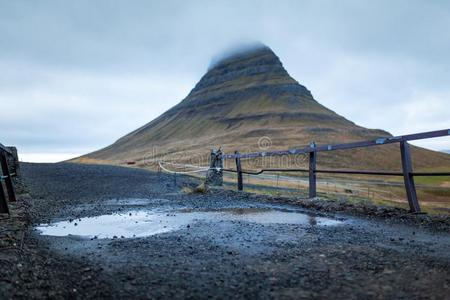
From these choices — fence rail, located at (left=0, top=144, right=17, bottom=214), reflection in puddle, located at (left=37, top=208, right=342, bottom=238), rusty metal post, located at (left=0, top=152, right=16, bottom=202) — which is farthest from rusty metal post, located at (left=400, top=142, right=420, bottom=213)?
rusty metal post, located at (left=0, top=152, right=16, bottom=202)

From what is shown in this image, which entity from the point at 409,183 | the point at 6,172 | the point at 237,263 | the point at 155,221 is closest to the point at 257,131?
the point at 409,183

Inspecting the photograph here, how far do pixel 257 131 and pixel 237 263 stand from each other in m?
120

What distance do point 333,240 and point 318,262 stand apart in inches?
51.3

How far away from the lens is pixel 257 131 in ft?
407

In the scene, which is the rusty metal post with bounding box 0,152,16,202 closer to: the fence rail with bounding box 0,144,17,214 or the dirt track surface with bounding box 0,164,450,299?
the fence rail with bounding box 0,144,17,214

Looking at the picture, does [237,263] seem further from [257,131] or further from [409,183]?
[257,131]

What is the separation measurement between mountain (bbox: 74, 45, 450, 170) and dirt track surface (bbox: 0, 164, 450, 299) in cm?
5991

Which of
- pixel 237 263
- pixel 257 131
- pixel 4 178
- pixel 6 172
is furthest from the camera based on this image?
pixel 257 131

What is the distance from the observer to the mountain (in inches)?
3423

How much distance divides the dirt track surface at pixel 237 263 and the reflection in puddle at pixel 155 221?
41 centimetres

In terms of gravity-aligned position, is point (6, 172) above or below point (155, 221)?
above

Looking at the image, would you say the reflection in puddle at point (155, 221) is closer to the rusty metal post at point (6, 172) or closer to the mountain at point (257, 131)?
the rusty metal post at point (6, 172)

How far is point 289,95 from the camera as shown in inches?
6727

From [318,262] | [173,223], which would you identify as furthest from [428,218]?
[173,223]
